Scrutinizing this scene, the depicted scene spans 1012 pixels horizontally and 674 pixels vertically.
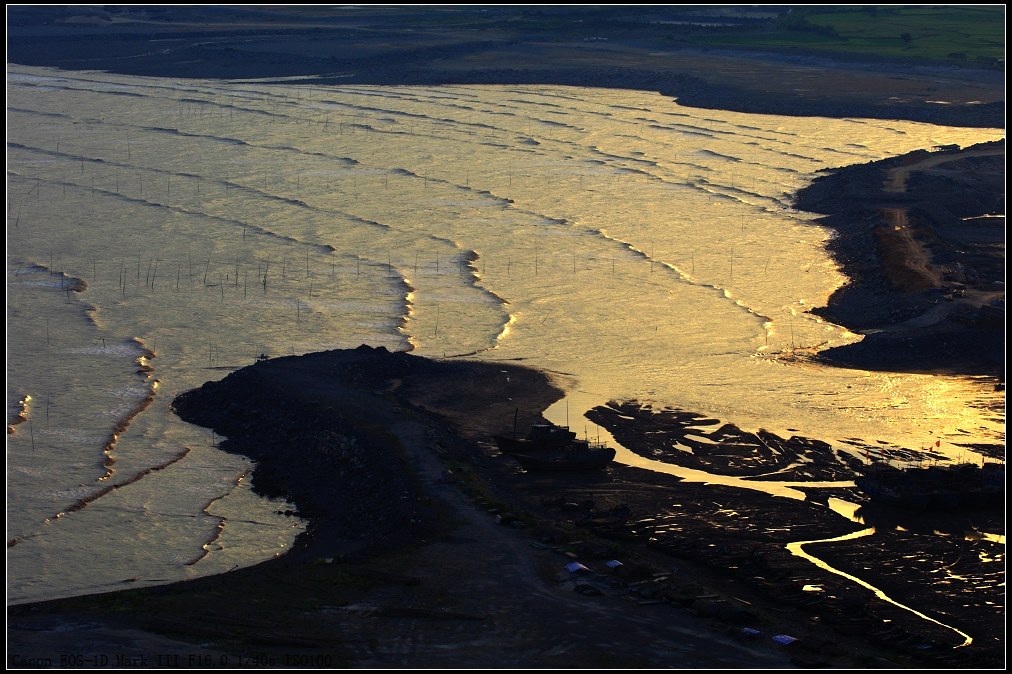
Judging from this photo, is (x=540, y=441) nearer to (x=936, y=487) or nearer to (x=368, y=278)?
(x=936, y=487)

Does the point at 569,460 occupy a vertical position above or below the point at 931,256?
below

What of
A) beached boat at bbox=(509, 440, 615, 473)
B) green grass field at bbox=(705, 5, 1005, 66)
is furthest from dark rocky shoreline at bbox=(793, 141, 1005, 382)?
green grass field at bbox=(705, 5, 1005, 66)

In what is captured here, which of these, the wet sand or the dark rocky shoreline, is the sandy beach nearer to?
the wet sand

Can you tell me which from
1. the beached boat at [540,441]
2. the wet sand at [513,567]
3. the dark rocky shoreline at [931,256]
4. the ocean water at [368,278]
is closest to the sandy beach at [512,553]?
the wet sand at [513,567]

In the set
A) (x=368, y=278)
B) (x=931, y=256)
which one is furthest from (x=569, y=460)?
(x=931, y=256)

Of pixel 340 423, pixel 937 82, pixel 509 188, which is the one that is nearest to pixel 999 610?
pixel 340 423

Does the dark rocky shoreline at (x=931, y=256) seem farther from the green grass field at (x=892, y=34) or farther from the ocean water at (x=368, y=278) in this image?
the green grass field at (x=892, y=34)

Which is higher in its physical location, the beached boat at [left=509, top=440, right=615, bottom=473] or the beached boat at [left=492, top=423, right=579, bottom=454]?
the beached boat at [left=492, top=423, right=579, bottom=454]

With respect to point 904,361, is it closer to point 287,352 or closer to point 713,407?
point 713,407
